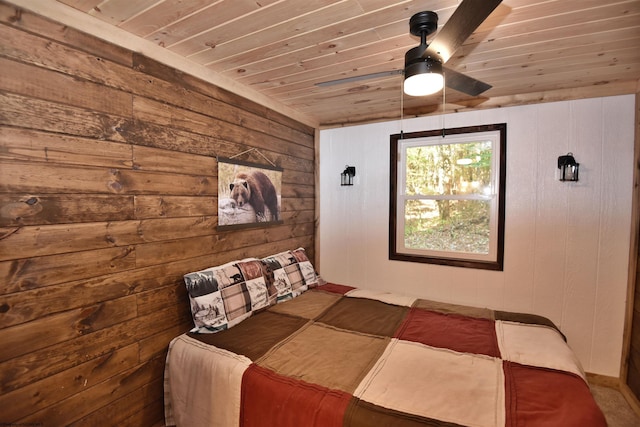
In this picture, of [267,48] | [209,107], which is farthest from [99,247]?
[267,48]

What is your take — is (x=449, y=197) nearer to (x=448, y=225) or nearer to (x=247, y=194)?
(x=448, y=225)

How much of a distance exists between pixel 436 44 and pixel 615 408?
A: 9.46ft

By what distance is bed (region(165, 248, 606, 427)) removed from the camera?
1.21 m

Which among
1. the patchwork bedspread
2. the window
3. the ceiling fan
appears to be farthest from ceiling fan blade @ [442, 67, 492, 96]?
the patchwork bedspread

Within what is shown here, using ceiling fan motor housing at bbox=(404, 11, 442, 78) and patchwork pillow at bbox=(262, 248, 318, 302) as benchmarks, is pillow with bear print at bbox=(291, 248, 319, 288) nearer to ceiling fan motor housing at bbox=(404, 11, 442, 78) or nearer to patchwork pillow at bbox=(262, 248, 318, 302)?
patchwork pillow at bbox=(262, 248, 318, 302)

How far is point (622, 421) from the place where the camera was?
1978mm

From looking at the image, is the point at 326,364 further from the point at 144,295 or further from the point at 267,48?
the point at 267,48

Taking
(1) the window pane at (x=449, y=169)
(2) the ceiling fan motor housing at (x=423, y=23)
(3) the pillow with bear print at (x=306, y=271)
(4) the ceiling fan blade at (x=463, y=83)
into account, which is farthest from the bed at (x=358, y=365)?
(2) the ceiling fan motor housing at (x=423, y=23)

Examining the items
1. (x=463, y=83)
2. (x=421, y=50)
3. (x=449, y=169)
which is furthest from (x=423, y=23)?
(x=449, y=169)

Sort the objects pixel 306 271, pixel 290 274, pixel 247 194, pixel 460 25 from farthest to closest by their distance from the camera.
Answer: pixel 306 271, pixel 290 274, pixel 247 194, pixel 460 25

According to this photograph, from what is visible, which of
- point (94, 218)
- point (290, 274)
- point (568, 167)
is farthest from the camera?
point (290, 274)

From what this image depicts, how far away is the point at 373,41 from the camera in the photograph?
1717 mm

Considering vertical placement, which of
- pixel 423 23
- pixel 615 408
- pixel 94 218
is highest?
pixel 423 23

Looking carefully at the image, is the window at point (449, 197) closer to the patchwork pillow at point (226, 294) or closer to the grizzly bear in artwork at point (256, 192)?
Answer: the grizzly bear in artwork at point (256, 192)
